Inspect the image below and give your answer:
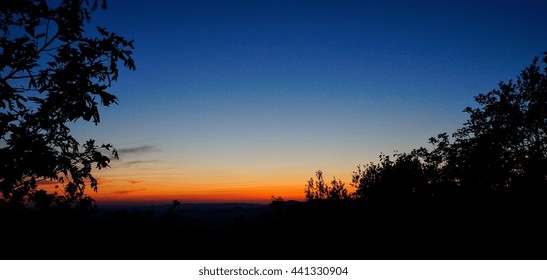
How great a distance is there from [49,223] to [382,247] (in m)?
6.89

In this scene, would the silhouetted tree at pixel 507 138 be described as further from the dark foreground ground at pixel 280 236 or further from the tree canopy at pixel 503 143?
the dark foreground ground at pixel 280 236

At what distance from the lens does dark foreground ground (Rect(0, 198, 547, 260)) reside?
18.2 feet

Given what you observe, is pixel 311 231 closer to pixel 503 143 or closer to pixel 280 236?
pixel 280 236

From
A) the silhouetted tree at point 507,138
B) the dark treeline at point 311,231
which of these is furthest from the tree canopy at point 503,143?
the dark treeline at point 311,231

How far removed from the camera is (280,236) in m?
6.38

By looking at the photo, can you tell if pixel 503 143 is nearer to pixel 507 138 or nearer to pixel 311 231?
pixel 507 138

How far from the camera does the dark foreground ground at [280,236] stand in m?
5.56

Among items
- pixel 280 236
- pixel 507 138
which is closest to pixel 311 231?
pixel 280 236

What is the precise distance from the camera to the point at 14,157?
23.4ft

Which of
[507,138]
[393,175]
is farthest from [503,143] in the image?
[393,175]

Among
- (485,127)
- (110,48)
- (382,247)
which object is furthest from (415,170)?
(110,48)

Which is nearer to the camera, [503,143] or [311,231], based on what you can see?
[311,231]

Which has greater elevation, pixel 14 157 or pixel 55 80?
pixel 55 80
